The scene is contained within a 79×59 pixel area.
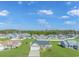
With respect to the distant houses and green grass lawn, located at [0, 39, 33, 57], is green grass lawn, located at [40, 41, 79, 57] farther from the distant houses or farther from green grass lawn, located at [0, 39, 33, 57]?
green grass lawn, located at [0, 39, 33, 57]

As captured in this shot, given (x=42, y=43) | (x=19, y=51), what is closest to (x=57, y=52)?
(x=42, y=43)

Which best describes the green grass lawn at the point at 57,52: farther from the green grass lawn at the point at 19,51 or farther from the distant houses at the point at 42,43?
the green grass lawn at the point at 19,51

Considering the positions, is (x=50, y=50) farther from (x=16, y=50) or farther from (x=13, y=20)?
(x=13, y=20)

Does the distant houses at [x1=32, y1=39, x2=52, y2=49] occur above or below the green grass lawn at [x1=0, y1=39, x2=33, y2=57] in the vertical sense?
above

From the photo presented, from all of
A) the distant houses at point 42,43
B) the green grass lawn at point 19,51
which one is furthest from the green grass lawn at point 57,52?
the green grass lawn at point 19,51

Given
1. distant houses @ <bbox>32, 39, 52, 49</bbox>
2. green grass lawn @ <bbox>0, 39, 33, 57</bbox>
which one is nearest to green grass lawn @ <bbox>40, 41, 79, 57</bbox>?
distant houses @ <bbox>32, 39, 52, 49</bbox>

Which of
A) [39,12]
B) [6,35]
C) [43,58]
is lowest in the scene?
[43,58]

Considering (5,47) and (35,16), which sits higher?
(35,16)

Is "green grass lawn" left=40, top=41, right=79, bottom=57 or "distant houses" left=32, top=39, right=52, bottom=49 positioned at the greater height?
"distant houses" left=32, top=39, right=52, bottom=49

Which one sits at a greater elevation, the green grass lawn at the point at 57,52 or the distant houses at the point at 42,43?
the distant houses at the point at 42,43

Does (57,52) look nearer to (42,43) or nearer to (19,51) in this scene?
(42,43)

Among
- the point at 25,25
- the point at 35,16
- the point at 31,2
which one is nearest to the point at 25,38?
the point at 25,25
